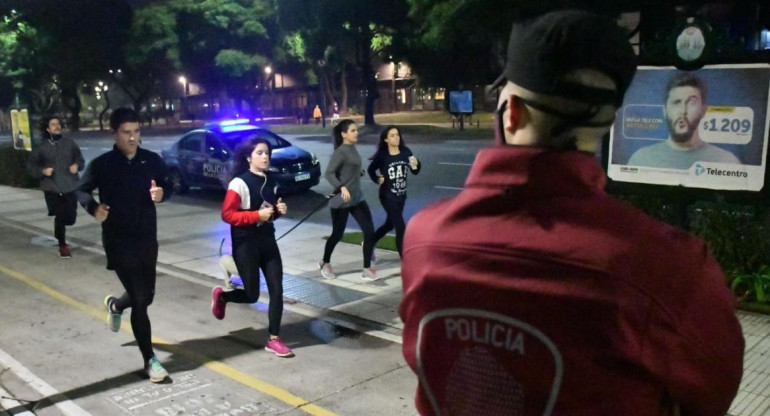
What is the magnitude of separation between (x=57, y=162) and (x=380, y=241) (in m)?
4.27

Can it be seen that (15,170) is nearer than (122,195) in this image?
No

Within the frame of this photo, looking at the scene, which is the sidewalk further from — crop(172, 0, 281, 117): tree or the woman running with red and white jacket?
crop(172, 0, 281, 117): tree

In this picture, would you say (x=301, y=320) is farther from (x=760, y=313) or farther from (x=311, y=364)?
(x=760, y=313)

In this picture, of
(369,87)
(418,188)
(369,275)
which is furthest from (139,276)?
(369,87)

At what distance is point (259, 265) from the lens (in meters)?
5.57

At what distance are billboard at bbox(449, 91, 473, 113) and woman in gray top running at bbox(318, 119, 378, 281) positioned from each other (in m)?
27.1

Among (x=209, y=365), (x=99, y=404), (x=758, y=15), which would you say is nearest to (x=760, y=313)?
(x=209, y=365)

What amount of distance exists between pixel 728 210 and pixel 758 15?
59.4 ft

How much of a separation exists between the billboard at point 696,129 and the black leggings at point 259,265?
3.53m

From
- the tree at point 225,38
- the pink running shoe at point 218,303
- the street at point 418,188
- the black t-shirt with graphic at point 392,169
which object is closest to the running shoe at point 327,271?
the black t-shirt with graphic at point 392,169

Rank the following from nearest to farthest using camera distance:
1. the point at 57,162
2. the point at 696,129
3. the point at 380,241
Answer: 1. the point at 696,129
2. the point at 57,162
3. the point at 380,241

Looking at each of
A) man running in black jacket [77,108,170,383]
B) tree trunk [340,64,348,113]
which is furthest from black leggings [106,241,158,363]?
tree trunk [340,64,348,113]

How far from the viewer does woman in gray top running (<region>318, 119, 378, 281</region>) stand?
7.66 meters

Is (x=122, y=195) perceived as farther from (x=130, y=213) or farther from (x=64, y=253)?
(x=64, y=253)
